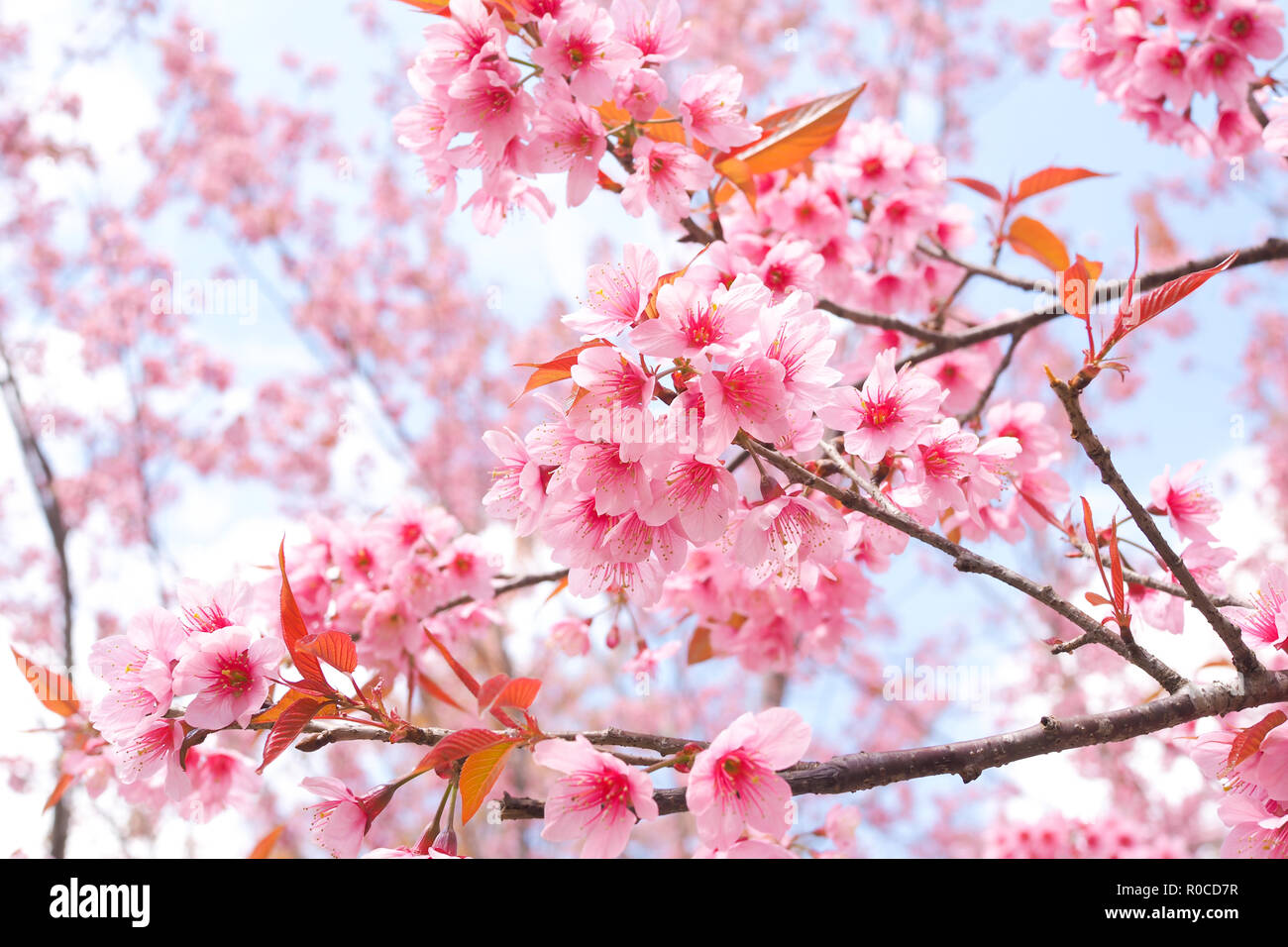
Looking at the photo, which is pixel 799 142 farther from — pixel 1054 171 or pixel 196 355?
pixel 196 355

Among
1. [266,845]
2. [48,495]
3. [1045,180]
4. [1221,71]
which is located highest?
[48,495]

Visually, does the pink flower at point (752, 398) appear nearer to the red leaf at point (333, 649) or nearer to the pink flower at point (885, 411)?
the pink flower at point (885, 411)

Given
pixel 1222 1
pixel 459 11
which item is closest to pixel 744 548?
pixel 459 11

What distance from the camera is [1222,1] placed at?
1.83 meters

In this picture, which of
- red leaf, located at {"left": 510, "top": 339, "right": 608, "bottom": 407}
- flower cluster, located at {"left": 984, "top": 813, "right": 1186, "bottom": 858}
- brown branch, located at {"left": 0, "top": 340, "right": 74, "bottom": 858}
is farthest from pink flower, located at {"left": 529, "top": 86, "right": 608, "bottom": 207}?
brown branch, located at {"left": 0, "top": 340, "right": 74, "bottom": 858}

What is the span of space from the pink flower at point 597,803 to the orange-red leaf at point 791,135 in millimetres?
1120

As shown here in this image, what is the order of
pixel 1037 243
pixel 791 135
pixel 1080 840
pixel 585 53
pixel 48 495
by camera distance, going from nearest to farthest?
pixel 585 53
pixel 791 135
pixel 1037 243
pixel 1080 840
pixel 48 495

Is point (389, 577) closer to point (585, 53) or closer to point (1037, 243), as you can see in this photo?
point (585, 53)

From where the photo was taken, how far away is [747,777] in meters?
0.95

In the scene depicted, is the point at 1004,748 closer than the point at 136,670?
Yes

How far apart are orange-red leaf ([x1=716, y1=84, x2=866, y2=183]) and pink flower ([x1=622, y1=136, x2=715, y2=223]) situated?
12 cm

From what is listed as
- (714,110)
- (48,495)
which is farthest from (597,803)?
(48,495)

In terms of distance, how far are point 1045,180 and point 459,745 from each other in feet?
5.79
